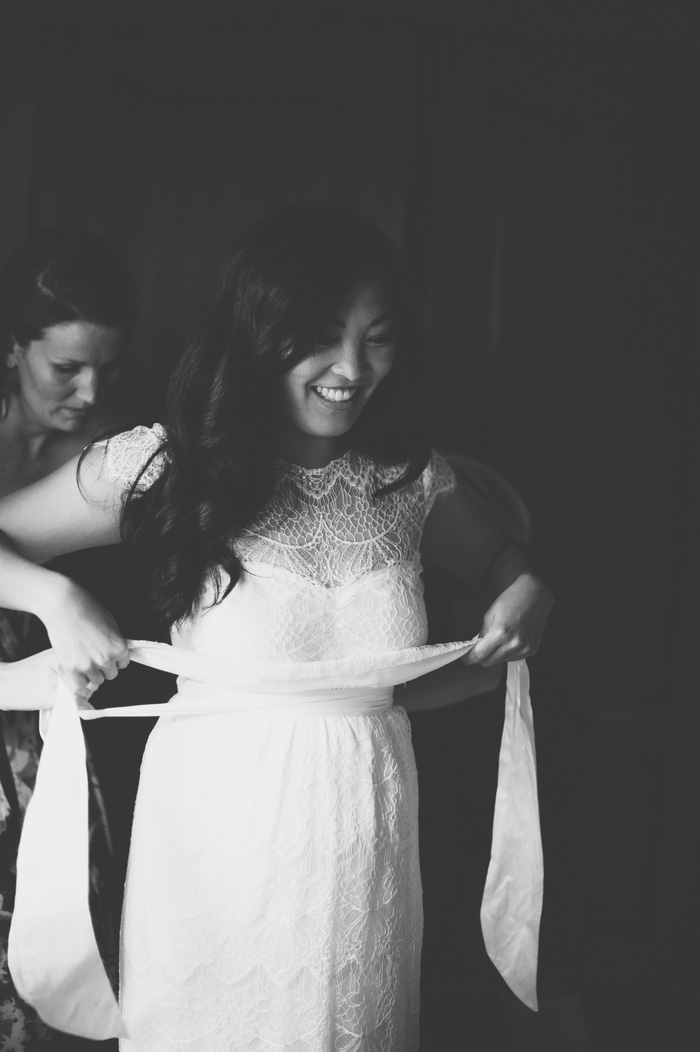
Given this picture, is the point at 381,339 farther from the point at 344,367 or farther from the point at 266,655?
the point at 266,655

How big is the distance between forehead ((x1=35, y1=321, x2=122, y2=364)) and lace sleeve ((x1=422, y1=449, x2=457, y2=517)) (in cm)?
67

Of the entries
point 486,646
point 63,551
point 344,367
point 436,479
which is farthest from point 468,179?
point 63,551

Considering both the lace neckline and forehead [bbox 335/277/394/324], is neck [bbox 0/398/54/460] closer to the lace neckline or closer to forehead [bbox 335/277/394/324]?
the lace neckline

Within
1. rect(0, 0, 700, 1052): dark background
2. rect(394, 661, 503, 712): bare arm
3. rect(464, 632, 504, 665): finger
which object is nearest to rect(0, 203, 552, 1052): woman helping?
rect(464, 632, 504, 665): finger

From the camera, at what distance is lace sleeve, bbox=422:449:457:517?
162 cm

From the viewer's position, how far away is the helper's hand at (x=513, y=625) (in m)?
1.46

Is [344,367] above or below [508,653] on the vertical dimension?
above

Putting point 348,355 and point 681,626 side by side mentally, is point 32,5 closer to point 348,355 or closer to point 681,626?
point 348,355

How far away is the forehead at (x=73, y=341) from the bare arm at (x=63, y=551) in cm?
37

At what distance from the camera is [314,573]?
1395 millimetres

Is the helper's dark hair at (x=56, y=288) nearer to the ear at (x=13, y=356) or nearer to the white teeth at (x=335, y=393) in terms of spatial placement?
the ear at (x=13, y=356)

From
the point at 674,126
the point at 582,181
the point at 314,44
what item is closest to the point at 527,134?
the point at 582,181

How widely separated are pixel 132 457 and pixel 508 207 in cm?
121

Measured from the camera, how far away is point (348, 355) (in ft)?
4.52
